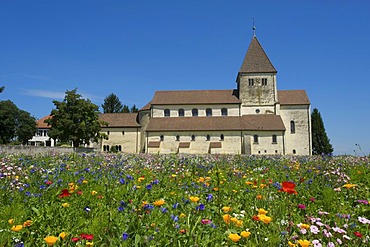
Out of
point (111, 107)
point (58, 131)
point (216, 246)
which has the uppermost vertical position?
point (111, 107)

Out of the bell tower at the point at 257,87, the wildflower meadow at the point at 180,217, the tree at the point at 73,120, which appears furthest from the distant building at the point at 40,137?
the wildflower meadow at the point at 180,217

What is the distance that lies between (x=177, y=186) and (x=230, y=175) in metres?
1.91

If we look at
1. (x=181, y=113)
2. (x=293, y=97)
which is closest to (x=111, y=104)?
(x=181, y=113)

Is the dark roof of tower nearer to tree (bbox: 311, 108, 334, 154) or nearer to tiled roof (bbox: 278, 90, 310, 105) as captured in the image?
tiled roof (bbox: 278, 90, 310, 105)

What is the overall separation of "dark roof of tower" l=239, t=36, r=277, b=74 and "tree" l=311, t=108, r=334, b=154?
70.5ft

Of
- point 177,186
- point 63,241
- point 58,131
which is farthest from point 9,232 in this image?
point 58,131

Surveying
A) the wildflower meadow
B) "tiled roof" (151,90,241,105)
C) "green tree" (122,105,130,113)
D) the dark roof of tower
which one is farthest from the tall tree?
the wildflower meadow

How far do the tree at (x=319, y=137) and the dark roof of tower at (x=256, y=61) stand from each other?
70.5 ft

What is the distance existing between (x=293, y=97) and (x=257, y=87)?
251 inches

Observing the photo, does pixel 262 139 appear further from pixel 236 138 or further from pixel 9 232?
pixel 9 232

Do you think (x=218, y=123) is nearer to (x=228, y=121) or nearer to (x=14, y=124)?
(x=228, y=121)

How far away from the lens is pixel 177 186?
5.41 meters

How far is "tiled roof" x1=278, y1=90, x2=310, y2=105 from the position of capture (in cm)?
4738

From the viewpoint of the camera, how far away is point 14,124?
2244 inches
